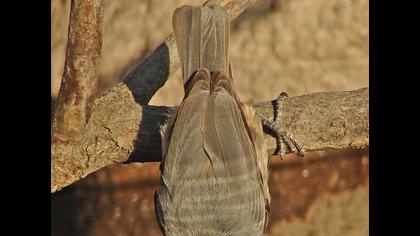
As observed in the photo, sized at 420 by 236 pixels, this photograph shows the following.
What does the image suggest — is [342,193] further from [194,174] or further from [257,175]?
[194,174]

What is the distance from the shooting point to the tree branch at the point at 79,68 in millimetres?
2986

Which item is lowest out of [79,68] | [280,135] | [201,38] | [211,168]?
[211,168]

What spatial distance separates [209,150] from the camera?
10.5 ft

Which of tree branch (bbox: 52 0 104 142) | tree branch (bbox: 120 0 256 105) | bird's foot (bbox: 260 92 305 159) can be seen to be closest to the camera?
tree branch (bbox: 52 0 104 142)

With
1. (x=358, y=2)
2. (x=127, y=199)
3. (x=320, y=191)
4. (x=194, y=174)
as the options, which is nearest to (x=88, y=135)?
(x=194, y=174)

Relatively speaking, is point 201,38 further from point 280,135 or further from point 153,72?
point 280,135

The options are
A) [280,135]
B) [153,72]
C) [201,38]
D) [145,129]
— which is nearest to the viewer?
[145,129]

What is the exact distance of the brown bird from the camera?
3.16 meters

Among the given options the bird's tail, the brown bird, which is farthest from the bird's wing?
the bird's tail

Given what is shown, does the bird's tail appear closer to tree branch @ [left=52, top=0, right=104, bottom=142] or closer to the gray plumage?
the gray plumage

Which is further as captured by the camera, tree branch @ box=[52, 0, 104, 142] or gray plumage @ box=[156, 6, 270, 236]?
gray plumage @ box=[156, 6, 270, 236]

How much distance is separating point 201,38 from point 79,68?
718 millimetres

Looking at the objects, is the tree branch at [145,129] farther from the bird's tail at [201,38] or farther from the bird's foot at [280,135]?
the bird's tail at [201,38]

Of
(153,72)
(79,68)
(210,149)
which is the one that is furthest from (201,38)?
(79,68)
